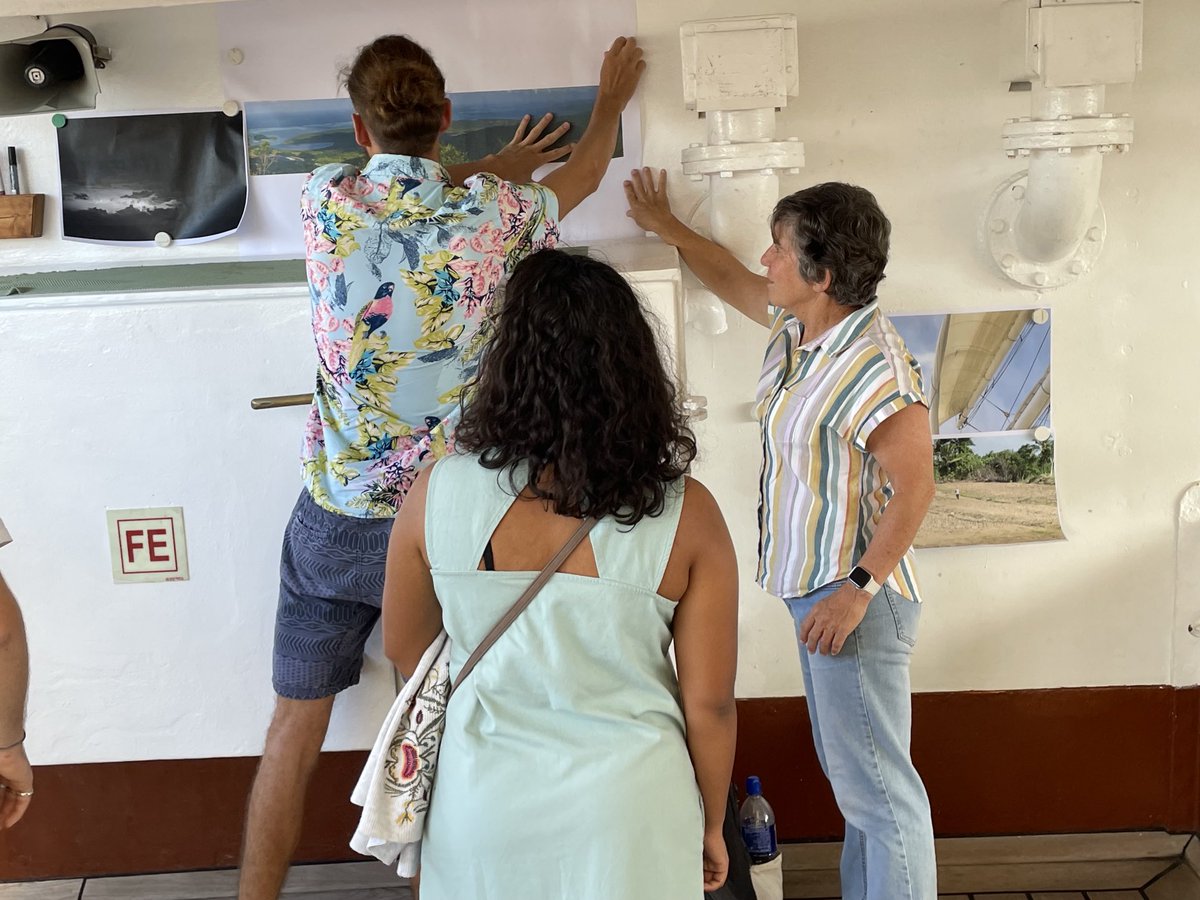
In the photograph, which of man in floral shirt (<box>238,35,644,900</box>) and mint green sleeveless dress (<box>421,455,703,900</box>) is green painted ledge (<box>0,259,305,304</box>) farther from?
mint green sleeveless dress (<box>421,455,703,900</box>)

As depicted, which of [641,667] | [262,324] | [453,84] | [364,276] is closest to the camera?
[641,667]

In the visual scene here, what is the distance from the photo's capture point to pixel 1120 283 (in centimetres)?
240

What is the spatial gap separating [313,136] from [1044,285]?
1.55m

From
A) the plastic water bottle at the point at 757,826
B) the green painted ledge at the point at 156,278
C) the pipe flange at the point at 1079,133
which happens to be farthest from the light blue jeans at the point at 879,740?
the green painted ledge at the point at 156,278

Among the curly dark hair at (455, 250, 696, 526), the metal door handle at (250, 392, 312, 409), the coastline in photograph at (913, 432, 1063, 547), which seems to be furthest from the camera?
the coastline in photograph at (913, 432, 1063, 547)

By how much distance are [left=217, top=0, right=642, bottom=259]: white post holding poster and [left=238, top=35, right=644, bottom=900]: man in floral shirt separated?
1.81 ft

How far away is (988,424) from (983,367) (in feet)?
0.40

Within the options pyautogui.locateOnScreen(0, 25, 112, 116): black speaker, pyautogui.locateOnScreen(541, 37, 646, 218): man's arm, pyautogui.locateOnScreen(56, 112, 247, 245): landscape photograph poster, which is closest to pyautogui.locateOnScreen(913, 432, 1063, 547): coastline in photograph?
pyautogui.locateOnScreen(541, 37, 646, 218): man's arm

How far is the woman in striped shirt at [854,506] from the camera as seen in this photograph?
179 cm

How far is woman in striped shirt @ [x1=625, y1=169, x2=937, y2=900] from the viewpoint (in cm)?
179

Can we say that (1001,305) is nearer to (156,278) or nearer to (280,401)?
(280,401)

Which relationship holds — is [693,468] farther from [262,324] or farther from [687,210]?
[262,324]

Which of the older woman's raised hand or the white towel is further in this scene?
the older woman's raised hand

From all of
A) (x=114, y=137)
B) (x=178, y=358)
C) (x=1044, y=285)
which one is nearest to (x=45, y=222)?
(x=114, y=137)
